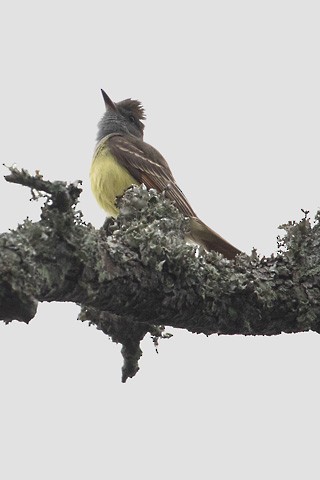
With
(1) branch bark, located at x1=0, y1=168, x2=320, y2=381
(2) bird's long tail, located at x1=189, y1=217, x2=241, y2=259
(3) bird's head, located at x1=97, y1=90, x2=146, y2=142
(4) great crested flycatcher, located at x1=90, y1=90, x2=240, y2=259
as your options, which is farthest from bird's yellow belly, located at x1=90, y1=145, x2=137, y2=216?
(1) branch bark, located at x1=0, y1=168, x2=320, y2=381

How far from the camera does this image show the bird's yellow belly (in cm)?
708

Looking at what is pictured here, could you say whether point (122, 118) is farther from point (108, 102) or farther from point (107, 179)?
point (107, 179)

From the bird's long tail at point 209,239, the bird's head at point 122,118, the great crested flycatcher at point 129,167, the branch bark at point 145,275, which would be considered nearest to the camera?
the branch bark at point 145,275

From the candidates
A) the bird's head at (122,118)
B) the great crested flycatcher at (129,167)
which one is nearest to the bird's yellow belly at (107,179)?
the great crested flycatcher at (129,167)

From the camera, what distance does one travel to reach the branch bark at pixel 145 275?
9.15ft

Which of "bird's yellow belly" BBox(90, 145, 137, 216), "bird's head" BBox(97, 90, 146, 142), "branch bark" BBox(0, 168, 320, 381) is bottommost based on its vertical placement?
"branch bark" BBox(0, 168, 320, 381)

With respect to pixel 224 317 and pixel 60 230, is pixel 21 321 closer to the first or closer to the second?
pixel 60 230

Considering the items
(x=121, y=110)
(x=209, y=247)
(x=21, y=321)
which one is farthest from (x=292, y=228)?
(x=121, y=110)

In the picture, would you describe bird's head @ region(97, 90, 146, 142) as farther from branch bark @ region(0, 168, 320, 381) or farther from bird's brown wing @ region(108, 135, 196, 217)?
branch bark @ region(0, 168, 320, 381)

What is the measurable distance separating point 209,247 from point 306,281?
2.65 metres

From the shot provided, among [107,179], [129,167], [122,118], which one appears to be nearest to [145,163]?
[129,167]

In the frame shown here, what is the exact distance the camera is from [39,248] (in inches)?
112

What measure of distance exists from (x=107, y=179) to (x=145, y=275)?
13.6 ft

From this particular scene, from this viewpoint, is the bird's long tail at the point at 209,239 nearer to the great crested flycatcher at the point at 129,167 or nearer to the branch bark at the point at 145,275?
the great crested flycatcher at the point at 129,167
